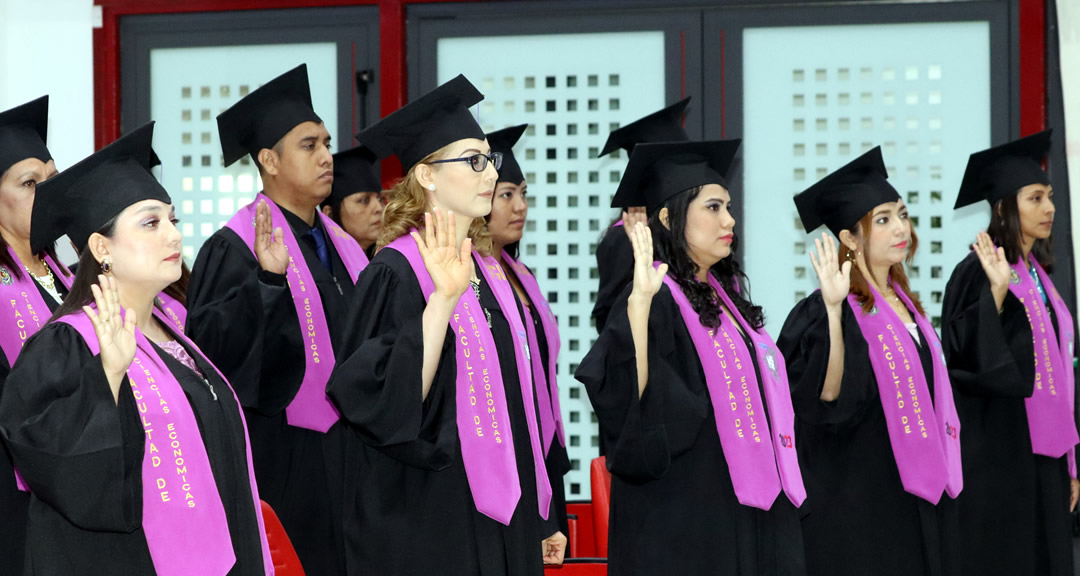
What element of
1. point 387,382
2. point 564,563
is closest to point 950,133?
point 564,563

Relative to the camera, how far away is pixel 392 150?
3.76m

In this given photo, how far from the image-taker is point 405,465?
11.3 feet

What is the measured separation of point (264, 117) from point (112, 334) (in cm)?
240

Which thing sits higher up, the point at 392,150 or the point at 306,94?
the point at 306,94

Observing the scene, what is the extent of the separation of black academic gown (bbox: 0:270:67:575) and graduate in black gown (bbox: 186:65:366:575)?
885 mm

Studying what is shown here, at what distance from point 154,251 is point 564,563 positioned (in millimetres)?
1850

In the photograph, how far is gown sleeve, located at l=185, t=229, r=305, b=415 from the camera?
439 cm

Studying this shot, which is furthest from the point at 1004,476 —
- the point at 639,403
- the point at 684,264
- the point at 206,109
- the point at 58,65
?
the point at 58,65

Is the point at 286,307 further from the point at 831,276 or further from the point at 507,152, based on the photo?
the point at 831,276

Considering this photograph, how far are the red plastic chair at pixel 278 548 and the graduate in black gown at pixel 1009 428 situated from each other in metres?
3.25

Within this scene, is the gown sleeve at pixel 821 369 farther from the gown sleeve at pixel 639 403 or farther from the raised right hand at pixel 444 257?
the raised right hand at pixel 444 257

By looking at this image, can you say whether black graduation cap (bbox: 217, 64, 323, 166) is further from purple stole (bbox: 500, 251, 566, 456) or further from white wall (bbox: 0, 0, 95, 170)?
white wall (bbox: 0, 0, 95, 170)

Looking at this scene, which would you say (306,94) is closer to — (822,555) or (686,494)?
(686,494)

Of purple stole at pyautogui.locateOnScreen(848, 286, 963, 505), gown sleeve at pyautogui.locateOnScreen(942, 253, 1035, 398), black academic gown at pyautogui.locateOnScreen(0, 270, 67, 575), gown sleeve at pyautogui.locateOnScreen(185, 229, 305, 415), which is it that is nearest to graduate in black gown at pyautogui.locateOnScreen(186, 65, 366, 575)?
gown sleeve at pyautogui.locateOnScreen(185, 229, 305, 415)
